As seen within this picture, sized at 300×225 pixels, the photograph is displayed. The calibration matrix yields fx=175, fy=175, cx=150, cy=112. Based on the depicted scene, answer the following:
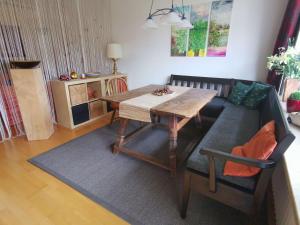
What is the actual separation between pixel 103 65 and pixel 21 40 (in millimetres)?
1769

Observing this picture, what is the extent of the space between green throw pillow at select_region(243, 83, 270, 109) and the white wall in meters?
0.45

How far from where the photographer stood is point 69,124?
10.3ft

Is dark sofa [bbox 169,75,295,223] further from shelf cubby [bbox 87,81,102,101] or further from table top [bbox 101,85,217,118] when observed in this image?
shelf cubby [bbox 87,81,102,101]

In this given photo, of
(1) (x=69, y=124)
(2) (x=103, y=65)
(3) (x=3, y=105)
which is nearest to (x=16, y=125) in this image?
(3) (x=3, y=105)

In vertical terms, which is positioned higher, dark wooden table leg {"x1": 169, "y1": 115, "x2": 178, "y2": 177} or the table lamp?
the table lamp

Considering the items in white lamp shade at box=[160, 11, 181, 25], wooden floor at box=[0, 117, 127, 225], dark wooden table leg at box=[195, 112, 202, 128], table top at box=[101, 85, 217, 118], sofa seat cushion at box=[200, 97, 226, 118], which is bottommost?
wooden floor at box=[0, 117, 127, 225]

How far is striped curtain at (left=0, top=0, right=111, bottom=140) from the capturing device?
2578 millimetres

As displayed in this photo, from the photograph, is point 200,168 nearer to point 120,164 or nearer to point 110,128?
point 120,164

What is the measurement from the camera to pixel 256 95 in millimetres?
2615

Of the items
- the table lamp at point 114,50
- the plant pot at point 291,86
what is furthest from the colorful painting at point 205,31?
the plant pot at point 291,86

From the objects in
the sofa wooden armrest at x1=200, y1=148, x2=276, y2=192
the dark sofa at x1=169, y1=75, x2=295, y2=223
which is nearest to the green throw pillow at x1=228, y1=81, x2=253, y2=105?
the dark sofa at x1=169, y1=75, x2=295, y2=223

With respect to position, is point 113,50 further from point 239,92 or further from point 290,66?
point 290,66

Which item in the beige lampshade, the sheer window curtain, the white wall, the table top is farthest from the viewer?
the beige lampshade

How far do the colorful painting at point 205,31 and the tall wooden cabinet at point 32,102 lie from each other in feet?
8.42
